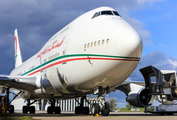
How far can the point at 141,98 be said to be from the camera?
14.0 metres

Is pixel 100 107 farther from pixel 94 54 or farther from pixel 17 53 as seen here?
pixel 17 53

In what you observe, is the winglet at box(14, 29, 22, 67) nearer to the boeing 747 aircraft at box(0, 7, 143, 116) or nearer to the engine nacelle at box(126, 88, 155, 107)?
the boeing 747 aircraft at box(0, 7, 143, 116)

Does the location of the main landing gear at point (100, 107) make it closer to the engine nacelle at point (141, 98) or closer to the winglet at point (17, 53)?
the engine nacelle at point (141, 98)

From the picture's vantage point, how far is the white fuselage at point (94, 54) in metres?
9.21

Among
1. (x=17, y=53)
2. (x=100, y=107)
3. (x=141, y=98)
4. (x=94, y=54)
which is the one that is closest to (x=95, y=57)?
(x=94, y=54)

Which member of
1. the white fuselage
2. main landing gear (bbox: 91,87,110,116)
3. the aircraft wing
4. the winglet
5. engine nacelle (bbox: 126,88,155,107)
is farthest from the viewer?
the winglet

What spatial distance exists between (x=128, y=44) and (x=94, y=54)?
162cm

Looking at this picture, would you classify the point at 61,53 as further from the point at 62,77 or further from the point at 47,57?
the point at 47,57

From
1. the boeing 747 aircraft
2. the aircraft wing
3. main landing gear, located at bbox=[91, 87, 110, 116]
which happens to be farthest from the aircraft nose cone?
the aircraft wing

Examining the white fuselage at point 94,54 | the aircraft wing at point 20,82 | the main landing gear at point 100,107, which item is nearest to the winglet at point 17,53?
the aircraft wing at point 20,82

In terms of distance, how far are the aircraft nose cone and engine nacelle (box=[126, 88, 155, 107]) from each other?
519cm

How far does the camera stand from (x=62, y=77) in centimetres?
1209

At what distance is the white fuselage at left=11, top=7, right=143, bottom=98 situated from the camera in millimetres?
9210

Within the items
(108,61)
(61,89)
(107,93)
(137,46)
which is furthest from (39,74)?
(137,46)
